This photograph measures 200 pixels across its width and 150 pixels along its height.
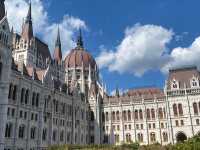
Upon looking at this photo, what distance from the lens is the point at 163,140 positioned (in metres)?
82.2

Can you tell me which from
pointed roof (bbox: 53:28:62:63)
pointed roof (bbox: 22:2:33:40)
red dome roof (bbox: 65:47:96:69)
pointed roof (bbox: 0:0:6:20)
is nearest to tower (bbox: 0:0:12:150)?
pointed roof (bbox: 0:0:6:20)

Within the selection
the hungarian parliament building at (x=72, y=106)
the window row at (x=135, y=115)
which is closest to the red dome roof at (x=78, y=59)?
the hungarian parliament building at (x=72, y=106)

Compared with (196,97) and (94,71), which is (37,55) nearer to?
(94,71)

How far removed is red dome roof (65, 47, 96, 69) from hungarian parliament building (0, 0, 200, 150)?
4.43 metres

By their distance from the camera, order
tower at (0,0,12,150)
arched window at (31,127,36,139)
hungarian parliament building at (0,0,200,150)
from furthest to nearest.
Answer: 1. arched window at (31,127,36,139)
2. hungarian parliament building at (0,0,200,150)
3. tower at (0,0,12,150)

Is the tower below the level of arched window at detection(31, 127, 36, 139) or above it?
above

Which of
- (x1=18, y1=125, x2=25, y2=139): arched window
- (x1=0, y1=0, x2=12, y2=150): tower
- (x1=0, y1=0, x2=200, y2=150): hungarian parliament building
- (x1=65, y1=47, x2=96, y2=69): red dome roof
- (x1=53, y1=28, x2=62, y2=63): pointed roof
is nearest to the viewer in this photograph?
(x1=0, y1=0, x2=12, y2=150): tower

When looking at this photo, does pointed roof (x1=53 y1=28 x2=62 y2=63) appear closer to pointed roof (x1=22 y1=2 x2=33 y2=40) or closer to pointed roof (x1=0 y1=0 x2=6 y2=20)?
pointed roof (x1=22 y1=2 x2=33 y2=40)

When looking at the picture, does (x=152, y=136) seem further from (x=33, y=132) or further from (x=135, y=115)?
(x=33, y=132)

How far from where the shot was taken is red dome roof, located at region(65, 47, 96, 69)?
113 meters

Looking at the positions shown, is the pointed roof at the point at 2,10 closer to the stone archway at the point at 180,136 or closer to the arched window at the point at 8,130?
the arched window at the point at 8,130

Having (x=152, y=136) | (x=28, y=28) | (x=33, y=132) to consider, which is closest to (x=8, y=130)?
(x=33, y=132)

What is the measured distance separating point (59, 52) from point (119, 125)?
42.5 metres

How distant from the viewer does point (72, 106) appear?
81.6 m
